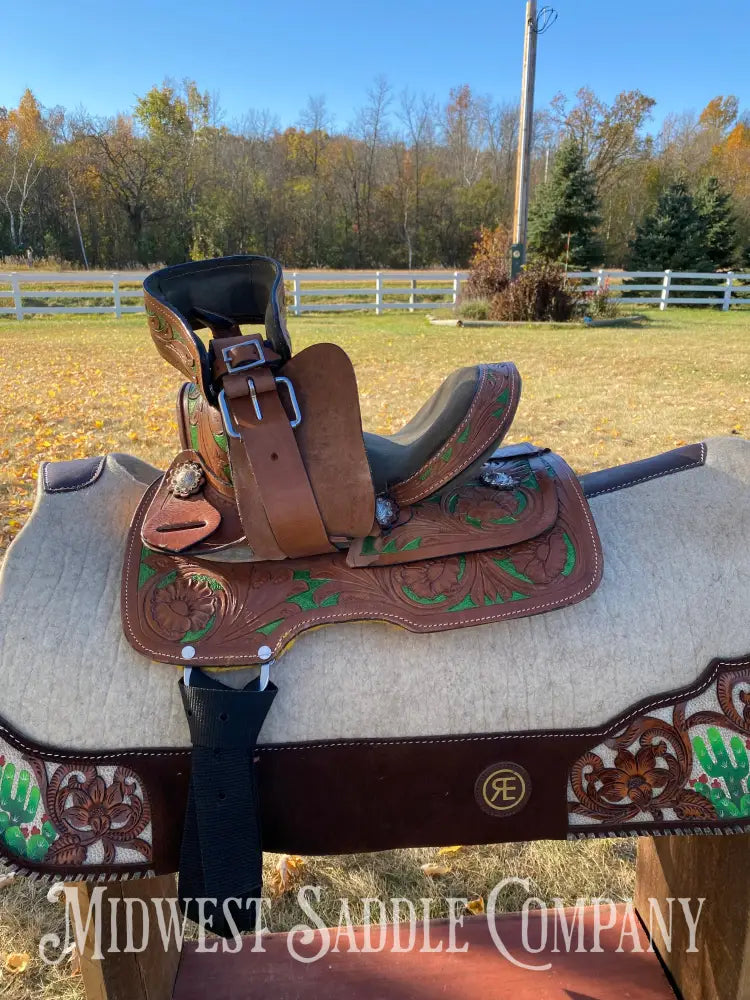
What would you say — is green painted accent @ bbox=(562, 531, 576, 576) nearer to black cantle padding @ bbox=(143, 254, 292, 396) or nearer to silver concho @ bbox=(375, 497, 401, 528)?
silver concho @ bbox=(375, 497, 401, 528)

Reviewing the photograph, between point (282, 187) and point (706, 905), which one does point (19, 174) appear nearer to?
point (282, 187)

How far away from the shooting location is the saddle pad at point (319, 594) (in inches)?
41.8

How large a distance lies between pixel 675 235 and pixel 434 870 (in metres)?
26.6

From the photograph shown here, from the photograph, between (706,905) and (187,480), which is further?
(706,905)

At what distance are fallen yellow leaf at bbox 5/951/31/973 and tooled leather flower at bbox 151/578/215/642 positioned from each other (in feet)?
4.11

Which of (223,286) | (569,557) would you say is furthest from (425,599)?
(223,286)

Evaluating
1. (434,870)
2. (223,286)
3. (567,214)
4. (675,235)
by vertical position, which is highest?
(567,214)

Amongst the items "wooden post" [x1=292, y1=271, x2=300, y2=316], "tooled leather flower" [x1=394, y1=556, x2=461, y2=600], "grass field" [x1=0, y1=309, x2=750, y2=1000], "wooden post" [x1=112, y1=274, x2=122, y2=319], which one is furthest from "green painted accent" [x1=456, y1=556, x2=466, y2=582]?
"wooden post" [x1=112, y1=274, x2=122, y2=319]

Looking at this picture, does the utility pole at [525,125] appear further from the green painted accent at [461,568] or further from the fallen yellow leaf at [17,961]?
the fallen yellow leaf at [17,961]

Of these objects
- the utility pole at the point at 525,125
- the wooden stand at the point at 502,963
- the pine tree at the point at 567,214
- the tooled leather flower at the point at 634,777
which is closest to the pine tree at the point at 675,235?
the pine tree at the point at 567,214

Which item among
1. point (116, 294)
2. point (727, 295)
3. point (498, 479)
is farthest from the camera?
point (727, 295)

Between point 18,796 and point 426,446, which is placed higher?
point 426,446

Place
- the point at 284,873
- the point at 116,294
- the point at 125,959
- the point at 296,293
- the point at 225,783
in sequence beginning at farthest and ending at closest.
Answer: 1. the point at 296,293
2. the point at 116,294
3. the point at 284,873
4. the point at 125,959
5. the point at 225,783

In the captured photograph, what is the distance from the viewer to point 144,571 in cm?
115
